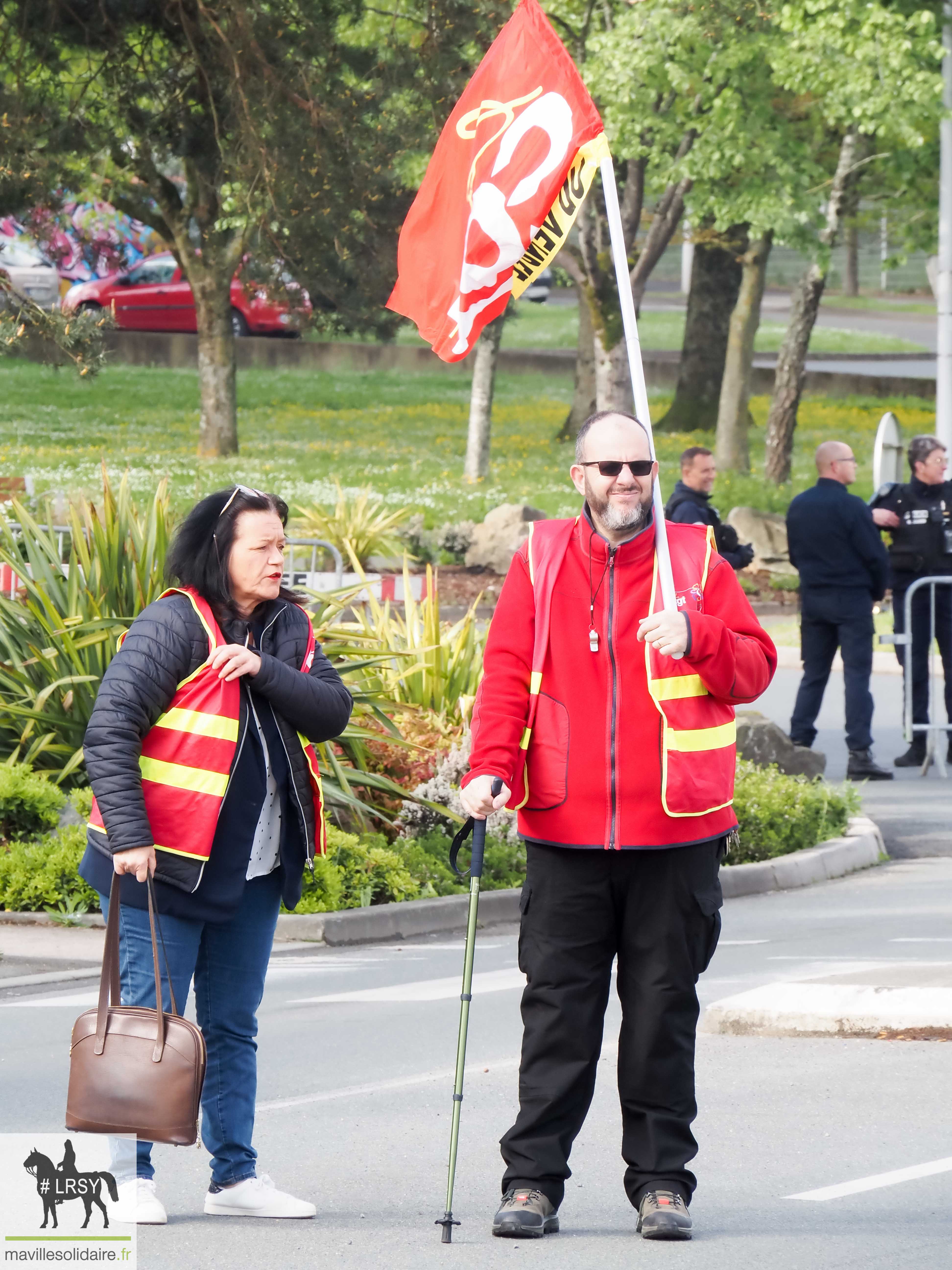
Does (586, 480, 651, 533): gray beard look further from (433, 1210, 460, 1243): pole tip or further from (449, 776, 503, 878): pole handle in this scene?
(433, 1210, 460, 1243): pole tip

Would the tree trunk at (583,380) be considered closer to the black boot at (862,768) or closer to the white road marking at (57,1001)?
the black boot at (862,768)

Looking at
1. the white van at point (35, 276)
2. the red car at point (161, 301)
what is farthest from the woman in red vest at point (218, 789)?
the white van at point (35, 276)

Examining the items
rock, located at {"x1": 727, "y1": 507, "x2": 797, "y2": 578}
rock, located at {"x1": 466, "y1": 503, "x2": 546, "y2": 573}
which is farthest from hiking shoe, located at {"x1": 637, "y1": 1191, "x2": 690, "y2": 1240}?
rock, located at {"x1": 727, "y1": 507, "x2": 797, "y2": 578}

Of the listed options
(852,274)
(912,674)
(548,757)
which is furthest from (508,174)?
(852,274)

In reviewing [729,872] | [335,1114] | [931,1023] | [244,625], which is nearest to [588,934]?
[244,625]

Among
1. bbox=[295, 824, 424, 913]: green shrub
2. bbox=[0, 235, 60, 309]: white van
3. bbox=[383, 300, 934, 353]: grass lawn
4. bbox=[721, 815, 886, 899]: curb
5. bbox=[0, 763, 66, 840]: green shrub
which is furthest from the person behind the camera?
bbox=[383, 300, 934, 353]: grass lawn

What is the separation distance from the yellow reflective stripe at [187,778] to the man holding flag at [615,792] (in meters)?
0.60

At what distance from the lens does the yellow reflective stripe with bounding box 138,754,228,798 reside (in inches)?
185

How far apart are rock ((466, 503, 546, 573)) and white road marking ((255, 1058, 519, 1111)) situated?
16873 mm

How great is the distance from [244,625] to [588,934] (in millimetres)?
1150

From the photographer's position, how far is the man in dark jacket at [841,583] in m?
13.5

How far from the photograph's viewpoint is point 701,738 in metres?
4.69

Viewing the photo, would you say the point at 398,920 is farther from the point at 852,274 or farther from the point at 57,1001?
the point at 852,274

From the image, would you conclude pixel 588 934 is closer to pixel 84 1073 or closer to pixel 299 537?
pixel 84 1073
